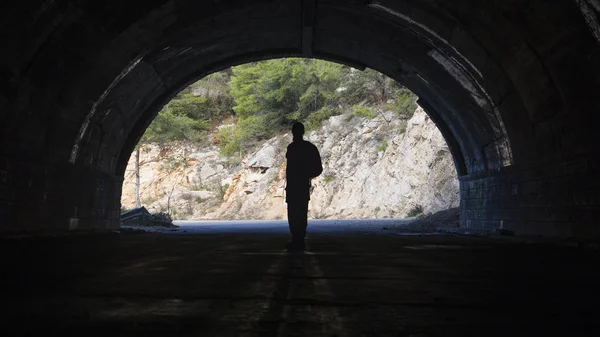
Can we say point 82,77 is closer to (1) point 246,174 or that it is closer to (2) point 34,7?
(2) point 34,7

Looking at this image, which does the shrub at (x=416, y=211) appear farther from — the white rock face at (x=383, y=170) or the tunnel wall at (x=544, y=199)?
the tunnel wall at (x=544, y=199)

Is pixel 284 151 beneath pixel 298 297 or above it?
above

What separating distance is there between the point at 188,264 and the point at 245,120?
38.0m

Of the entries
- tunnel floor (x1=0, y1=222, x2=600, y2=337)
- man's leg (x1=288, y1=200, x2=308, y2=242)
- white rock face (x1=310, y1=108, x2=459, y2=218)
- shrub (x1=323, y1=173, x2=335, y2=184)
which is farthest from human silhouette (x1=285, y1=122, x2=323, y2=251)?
shrub (x1=323, y1=173, x2=335, y2=184)

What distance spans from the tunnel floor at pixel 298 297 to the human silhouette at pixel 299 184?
151cm

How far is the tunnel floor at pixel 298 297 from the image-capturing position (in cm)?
213

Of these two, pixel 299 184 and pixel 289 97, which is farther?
pixel 289 97

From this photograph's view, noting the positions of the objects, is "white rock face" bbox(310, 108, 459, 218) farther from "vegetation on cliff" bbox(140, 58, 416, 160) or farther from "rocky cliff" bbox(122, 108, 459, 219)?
"vegetation on cliff" bbox(140, 58, 416, 160)

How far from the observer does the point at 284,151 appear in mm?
39156

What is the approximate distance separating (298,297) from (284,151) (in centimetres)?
3637

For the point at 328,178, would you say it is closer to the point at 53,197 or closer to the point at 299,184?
the point at 53,197

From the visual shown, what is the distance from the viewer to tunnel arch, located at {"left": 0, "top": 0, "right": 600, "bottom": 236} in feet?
24.0

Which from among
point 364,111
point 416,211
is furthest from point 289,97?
point 416,211

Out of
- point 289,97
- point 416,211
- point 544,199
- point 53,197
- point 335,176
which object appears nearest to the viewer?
point 544,199
